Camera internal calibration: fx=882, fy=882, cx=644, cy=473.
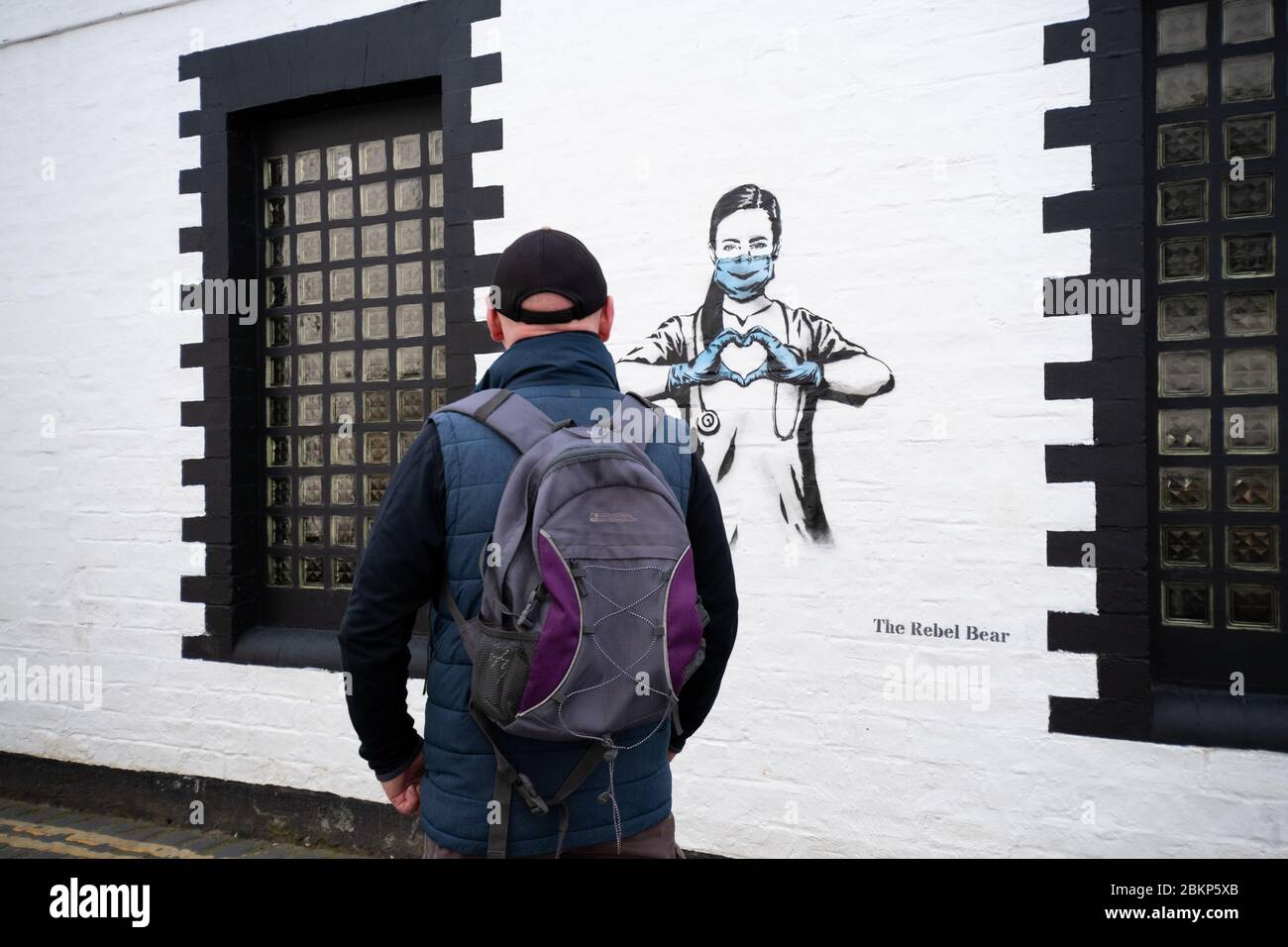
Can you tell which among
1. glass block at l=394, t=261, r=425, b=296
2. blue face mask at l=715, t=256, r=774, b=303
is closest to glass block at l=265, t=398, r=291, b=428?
glass block at l=394, t=261, r=425, b=296

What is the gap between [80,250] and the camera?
213 inches

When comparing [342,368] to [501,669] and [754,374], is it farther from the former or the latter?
[501,669]

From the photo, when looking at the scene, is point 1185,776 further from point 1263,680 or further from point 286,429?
point 286,429

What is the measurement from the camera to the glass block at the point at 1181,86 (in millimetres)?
3484

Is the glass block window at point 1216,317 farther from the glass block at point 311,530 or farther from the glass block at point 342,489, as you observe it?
the glass block at point 311,530

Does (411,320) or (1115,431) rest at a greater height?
(411,320)

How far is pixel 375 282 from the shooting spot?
16.6 feet

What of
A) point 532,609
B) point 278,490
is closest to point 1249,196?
point 532,609

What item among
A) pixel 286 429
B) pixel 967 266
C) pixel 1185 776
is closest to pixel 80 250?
pixel 286 429

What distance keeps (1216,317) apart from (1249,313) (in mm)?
111
